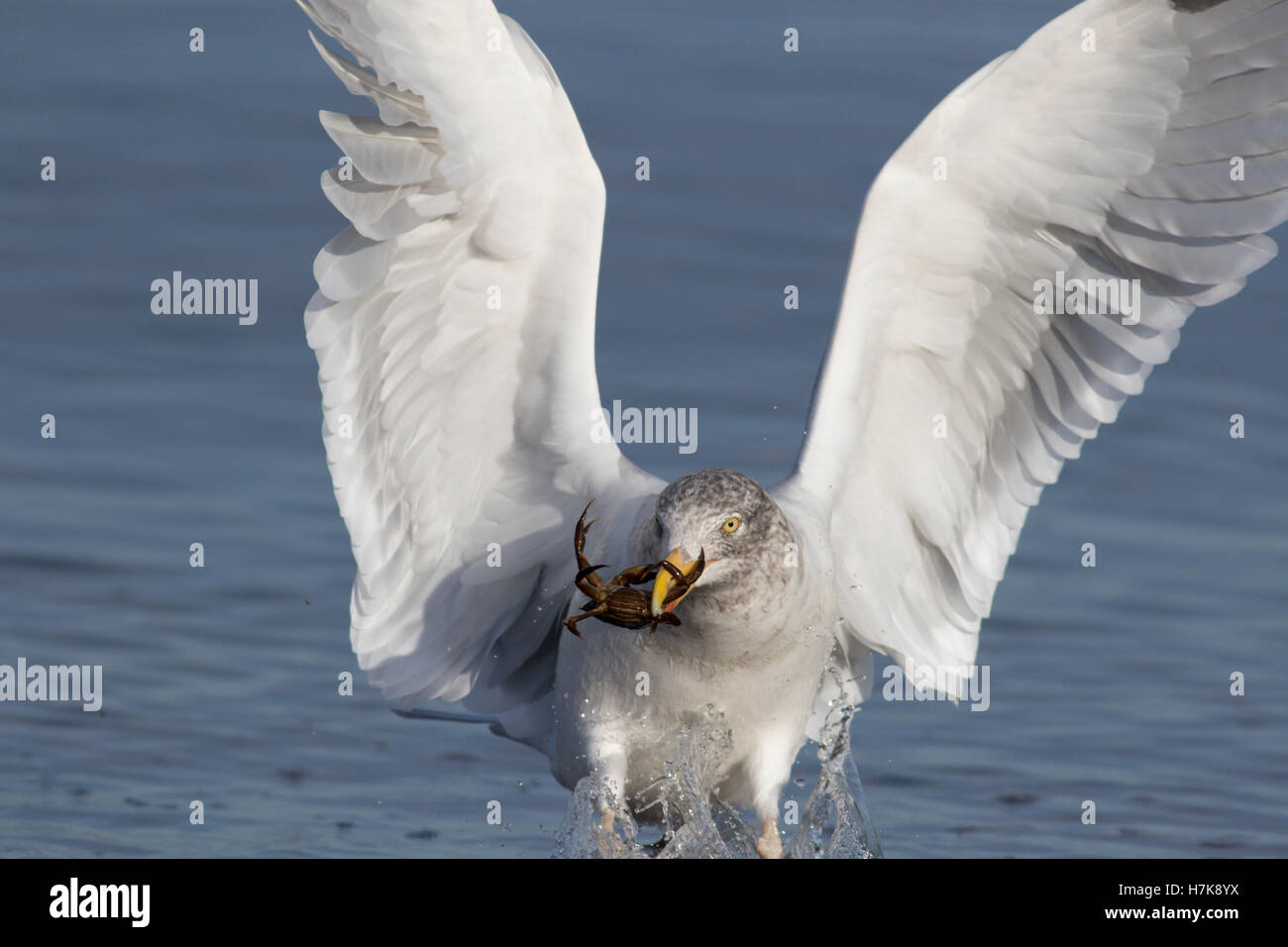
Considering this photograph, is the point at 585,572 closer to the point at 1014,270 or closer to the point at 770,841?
the point at 770,841

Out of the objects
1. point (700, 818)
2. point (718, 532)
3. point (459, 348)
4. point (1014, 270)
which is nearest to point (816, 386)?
point (1014, 270)

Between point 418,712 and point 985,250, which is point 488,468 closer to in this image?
point 418,712

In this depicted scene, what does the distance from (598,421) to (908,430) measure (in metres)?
1.02

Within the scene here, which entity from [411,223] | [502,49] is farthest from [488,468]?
[502,49]

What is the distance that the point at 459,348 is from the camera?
20.5 ft

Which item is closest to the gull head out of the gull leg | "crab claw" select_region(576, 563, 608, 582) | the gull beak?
the gull beak

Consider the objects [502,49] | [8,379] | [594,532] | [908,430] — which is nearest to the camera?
[502,49]

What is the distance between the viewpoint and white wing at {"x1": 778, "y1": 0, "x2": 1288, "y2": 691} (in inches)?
246

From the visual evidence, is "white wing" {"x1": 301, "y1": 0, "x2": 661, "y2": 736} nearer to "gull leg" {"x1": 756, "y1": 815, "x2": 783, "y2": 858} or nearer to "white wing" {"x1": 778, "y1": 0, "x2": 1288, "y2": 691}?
"white wing" {"x1": 778, "y1": 0, "x2": 1288, "y2": 691}

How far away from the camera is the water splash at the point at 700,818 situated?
6.19 meters

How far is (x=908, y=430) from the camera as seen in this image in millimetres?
6770

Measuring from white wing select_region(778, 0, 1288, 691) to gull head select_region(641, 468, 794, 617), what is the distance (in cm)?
52

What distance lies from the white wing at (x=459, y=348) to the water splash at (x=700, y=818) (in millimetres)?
675

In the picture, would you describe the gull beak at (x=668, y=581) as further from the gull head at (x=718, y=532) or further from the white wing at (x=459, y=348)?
the white wing at (x=459, y=348)
